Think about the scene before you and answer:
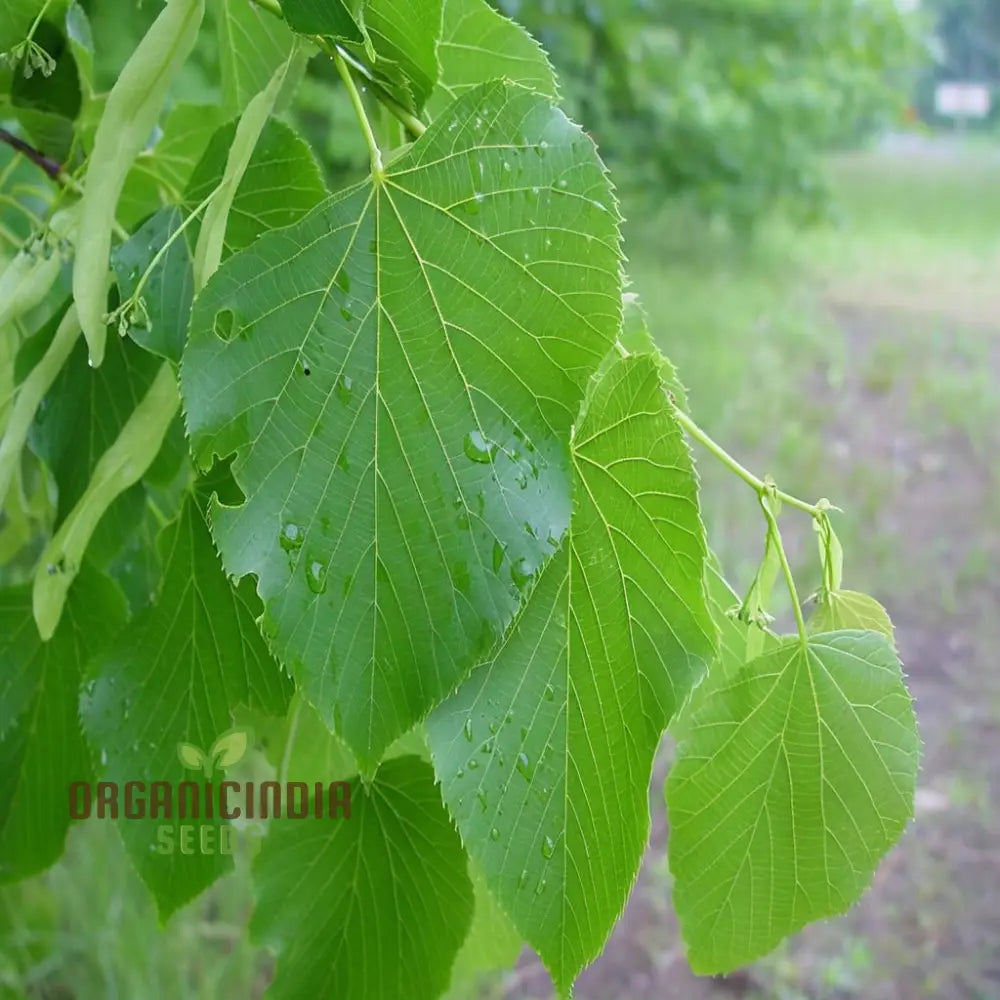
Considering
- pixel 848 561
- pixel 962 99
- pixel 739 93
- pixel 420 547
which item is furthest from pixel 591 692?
pixel 962 99

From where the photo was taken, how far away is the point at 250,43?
1.65 feet

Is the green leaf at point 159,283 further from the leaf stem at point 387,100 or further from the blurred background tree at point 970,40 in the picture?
the blurred background tree at point 970,40

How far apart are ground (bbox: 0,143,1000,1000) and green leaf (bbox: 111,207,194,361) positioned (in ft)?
2.10

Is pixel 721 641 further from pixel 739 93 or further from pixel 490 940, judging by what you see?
pixel 739 93

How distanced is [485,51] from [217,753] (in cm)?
32

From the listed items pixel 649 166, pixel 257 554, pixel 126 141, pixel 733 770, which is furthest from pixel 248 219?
pixel 649 166

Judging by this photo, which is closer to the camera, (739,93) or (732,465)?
(732,465)

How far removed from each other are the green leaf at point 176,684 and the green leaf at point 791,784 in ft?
0.57

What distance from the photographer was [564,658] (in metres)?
0.36

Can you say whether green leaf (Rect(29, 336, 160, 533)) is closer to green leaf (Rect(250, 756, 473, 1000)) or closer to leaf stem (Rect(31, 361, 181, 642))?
leaf stem (Rect(31, 361, 181, 642))

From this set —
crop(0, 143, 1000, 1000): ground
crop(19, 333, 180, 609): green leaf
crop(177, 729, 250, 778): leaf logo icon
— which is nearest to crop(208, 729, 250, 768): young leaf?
crop(177, 729, 250, 778): leaf logo icon

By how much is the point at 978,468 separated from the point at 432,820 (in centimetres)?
300

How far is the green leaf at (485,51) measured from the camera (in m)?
0.45

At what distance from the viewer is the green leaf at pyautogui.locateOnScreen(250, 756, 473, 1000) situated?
447 mm
